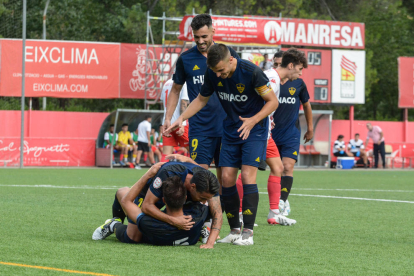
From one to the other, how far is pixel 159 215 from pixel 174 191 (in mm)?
313

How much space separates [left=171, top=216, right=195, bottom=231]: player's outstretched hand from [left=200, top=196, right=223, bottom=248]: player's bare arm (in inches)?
9.0

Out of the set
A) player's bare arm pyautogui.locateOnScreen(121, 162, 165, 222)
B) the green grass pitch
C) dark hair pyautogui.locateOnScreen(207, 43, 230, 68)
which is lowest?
the green grass pitch

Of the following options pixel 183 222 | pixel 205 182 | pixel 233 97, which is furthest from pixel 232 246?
pixel 233 97

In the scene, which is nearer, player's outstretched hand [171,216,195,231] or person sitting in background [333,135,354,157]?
player's outstretched hand [171,216,195,231]

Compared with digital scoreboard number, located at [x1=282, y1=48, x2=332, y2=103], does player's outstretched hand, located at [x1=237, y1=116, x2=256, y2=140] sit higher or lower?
lower

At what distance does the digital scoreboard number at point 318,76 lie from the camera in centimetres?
3098

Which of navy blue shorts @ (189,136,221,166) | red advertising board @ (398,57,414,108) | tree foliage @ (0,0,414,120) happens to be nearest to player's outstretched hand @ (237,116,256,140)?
navy blue shorts @ (189,136,221,166)

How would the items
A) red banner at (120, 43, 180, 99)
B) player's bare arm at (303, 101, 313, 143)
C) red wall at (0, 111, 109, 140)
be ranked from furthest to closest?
1. red banner at (120, 43, 180, 99)
2. red wall at (0, 111, 109, 140)
3. player's bare arm at (303, 101, 313, 143)

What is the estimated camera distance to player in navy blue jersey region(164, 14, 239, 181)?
738 centimetres

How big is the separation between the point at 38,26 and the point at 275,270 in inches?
1602

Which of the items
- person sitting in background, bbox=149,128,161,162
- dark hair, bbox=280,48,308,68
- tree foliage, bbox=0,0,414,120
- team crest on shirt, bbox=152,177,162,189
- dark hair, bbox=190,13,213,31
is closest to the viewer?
team crest on shirt, bbox=152,177,162,189

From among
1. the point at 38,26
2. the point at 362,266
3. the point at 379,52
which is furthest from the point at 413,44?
the point at 362,266

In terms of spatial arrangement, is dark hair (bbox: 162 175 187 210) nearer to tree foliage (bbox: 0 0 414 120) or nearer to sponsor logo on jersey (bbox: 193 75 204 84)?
sponsor logo on jersey (bbox: 193 75 204 84)

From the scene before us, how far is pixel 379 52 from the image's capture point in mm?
48156
